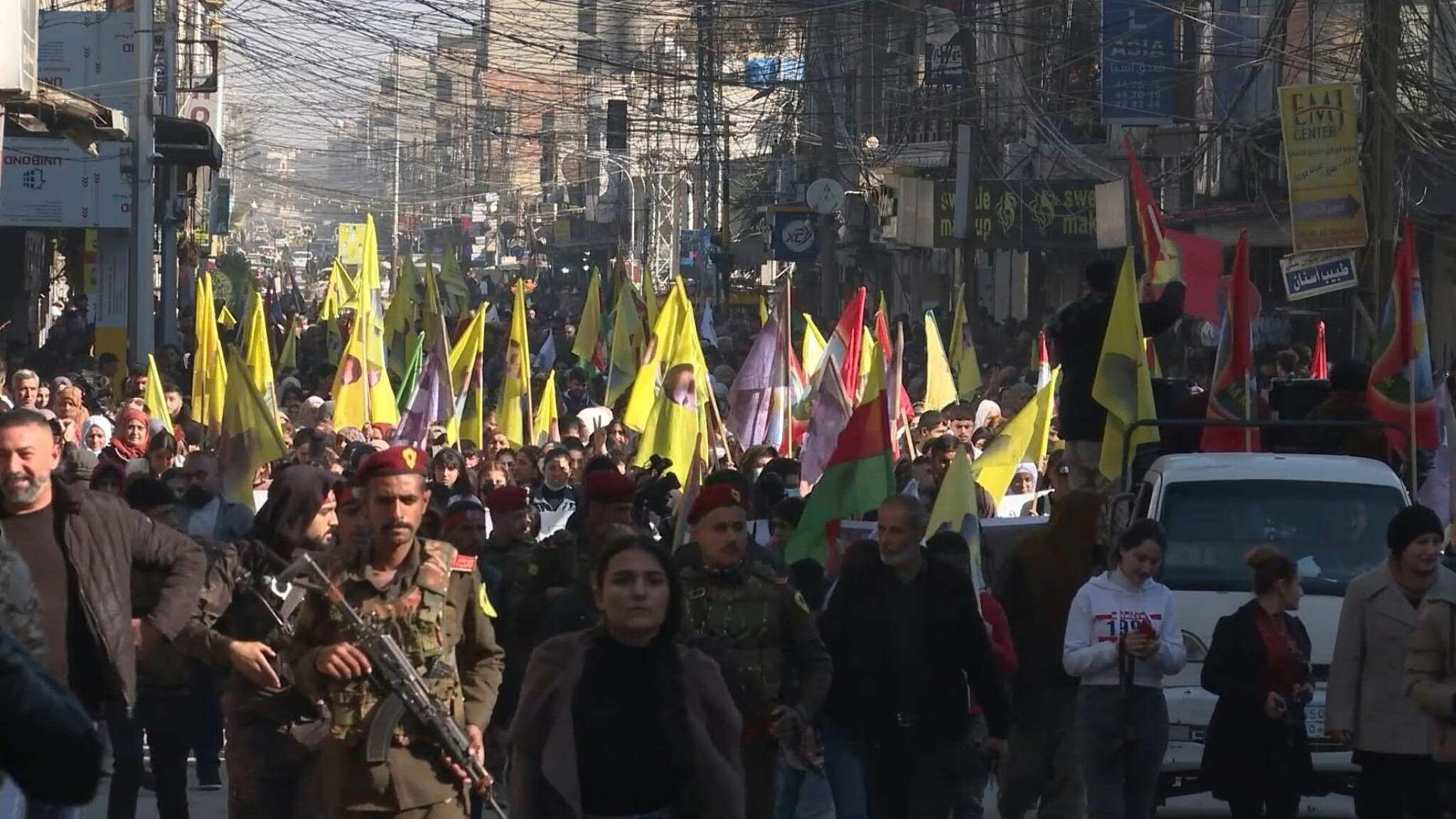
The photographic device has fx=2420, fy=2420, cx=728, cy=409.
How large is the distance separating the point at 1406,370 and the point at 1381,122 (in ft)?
13.4

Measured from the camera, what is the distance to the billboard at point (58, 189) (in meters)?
32.7

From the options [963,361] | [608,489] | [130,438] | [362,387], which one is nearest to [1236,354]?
[608,489]

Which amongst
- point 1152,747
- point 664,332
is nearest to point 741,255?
point 664,332

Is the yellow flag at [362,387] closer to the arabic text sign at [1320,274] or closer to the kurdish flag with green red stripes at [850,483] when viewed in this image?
the arabic text sign at [1320,274]

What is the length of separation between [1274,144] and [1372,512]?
18.6m

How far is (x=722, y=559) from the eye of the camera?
6836 millimetres

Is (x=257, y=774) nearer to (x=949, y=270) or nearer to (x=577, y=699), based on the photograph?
(x=577, y=699)

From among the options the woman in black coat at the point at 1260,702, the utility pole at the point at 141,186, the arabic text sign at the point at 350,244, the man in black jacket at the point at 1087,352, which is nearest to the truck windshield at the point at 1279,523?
the woman in black coat at the point at 1260,702

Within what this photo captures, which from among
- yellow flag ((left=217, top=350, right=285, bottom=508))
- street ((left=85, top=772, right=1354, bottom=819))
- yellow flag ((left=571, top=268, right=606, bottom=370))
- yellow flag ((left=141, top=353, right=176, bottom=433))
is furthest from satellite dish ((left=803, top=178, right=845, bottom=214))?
street ((left=85, top=772, right=1354, bottom=819))

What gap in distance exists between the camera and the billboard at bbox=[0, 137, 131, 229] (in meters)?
32.7

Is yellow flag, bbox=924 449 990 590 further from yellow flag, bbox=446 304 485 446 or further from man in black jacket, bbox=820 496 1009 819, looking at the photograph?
yellow flag, bbox=446 304 485 446

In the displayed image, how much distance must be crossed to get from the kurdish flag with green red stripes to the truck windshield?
4.22 feet

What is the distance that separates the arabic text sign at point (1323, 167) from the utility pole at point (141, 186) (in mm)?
14100

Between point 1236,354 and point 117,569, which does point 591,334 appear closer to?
point 1236,354
